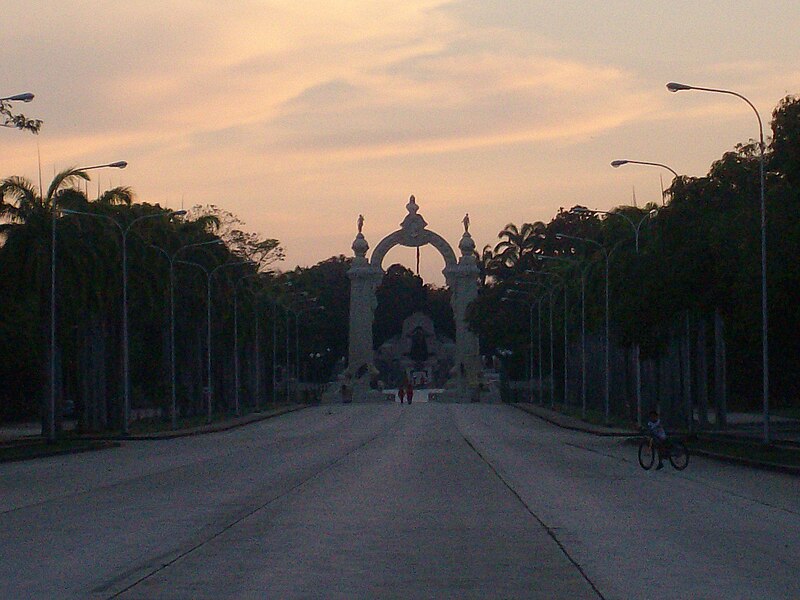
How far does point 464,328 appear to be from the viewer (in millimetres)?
119188

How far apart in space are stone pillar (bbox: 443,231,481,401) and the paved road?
8268 centimetres

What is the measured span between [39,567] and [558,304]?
85.4 meters

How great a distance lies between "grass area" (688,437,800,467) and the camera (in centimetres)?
3369

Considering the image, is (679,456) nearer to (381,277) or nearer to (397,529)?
(397,529)

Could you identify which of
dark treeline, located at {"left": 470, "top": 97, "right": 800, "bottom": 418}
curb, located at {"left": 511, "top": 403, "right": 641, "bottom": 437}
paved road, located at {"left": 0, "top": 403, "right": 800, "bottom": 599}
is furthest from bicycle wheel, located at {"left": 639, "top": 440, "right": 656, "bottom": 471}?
curb, located at {"left": 511, "top": 403, "right": 641, "bottom": 437}

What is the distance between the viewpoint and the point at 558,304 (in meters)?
98.2

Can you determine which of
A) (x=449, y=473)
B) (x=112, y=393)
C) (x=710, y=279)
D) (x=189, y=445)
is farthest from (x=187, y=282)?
(x=449, y=473)

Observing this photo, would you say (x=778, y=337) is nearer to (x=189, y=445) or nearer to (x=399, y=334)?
(x=189, y=445)

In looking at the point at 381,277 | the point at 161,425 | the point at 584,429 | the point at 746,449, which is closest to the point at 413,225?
the point at 381,277

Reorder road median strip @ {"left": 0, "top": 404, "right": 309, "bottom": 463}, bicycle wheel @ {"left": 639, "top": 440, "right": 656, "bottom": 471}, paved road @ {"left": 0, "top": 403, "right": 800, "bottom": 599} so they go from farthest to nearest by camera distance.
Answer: road median strip @ {"left": 0, "top": 404, "right": 309, "bottom": 463}
bicycle wheel @ {"left": 639, "top": 440, "right": 656, "bottom": 471}
paved road @ {"left": 0, "top": 403, "right": 800, "bottom": 599}

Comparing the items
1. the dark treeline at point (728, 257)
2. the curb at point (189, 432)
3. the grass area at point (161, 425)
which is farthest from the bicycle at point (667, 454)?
the grass area at point (161, 425)

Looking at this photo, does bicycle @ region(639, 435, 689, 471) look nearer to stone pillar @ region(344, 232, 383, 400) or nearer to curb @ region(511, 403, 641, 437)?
curb @ region(511, 403, 641, 437)

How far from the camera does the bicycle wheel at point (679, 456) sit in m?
32.4

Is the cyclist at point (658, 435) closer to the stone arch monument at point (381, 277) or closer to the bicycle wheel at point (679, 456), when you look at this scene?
the bicycle wheel at point (679, 456)
